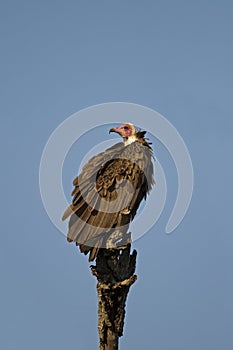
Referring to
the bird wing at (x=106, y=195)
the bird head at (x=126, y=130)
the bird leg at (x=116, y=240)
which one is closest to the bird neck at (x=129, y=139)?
the bird head at (x=126, y=130)

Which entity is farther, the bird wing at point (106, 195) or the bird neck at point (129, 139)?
the bird neck at point (129, 139)

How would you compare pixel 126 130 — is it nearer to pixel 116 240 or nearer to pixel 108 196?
pixel 108 196

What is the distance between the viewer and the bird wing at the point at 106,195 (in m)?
8.60

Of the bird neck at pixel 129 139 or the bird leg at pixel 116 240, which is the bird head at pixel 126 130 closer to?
the bird neck at pixel 129 139

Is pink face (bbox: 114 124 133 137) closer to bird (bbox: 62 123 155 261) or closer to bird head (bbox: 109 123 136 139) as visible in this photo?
bird head (bbox: 109 123 136 139)

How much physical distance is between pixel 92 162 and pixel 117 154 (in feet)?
1.17

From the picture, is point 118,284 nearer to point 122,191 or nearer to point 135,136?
point 122,191

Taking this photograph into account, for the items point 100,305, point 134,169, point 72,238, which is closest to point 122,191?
point 134,169

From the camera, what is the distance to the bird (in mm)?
8602

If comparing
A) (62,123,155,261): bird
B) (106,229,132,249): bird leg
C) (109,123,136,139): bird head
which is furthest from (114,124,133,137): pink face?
(106,229,132,249): bird leg

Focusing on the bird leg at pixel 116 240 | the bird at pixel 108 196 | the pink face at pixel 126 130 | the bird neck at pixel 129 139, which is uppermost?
the pink face at pixel 126 130

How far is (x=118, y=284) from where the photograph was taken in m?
8.65

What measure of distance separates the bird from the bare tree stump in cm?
16

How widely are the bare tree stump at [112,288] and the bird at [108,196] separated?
16 centimetres
